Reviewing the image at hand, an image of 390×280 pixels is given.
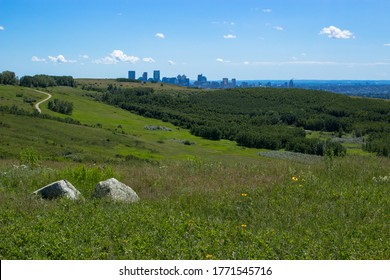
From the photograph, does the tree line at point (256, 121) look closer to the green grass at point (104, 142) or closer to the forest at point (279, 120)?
the forest at point (279, 120)

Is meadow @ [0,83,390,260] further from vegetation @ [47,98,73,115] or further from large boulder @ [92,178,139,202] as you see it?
vegetation @ [47,98,73,115]

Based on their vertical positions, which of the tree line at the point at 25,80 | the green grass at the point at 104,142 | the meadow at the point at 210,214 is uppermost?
the tree line at the point at 25,80

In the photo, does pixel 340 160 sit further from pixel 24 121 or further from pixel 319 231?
pixel 24 121

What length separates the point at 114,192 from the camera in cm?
932

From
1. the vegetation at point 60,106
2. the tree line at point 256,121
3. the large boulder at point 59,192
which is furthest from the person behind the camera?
the vegetation at point 60,106

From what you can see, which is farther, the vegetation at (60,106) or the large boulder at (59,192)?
the vegetation at (60,106)

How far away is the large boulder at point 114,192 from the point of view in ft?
30.4

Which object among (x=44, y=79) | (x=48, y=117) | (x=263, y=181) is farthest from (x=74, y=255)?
(x=44, y=79)

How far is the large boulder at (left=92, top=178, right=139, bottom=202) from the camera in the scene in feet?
30.4

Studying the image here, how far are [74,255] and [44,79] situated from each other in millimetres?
205535

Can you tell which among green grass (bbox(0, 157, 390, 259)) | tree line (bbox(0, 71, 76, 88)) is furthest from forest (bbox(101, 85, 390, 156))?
green grass (bbox(0, 157, 390, 259))

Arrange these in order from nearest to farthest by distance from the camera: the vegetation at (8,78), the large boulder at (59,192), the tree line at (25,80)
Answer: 1. the large boulder at (59,192)
2. the vegetation at (8,78)
3. the tree line at (25,80)

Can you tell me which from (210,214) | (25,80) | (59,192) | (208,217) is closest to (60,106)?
(25,80)

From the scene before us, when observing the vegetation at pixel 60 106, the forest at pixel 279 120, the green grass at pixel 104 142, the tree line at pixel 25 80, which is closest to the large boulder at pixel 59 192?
the green grass at pixel 104 142
